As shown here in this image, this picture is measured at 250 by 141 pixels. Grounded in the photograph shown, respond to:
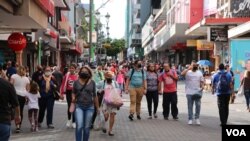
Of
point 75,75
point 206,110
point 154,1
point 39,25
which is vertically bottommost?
point 206,110

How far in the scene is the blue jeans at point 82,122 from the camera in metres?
10.1

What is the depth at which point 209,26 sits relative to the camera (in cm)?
3500

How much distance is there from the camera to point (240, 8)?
33.9 metres

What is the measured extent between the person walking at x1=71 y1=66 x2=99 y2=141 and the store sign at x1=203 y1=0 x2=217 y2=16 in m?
31.1

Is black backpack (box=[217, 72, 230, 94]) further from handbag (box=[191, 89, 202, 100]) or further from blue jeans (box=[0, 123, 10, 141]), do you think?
blue jeans (box=[0, 123, 10, 141])

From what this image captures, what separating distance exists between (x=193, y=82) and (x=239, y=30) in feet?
51.4

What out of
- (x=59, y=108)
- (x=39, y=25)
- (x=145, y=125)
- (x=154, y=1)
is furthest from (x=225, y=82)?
(x=154, y=1)

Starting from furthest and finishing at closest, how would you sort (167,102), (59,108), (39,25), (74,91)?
(59,108), (39,25), (167,102), (74,91)

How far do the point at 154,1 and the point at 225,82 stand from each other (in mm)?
88361

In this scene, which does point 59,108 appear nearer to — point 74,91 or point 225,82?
point 225,82

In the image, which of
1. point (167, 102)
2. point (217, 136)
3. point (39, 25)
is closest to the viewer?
point (217, 136)

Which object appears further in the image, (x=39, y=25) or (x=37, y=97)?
(x=39, y=25)

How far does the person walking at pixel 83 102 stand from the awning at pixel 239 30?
1935cm

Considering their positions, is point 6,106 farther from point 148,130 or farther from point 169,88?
point 169,88
